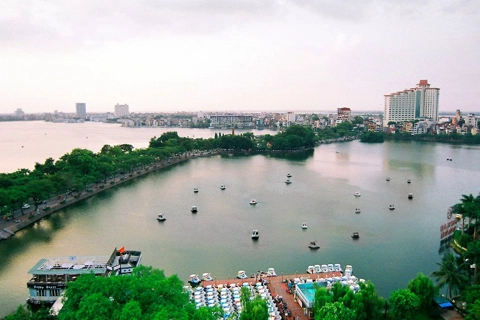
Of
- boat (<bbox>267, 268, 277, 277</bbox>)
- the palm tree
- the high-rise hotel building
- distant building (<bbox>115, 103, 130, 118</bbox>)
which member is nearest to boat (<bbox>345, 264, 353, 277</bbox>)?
boat (<bbox>267, 268, 277, 277</bbox>)

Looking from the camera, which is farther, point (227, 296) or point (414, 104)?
point (414, 104)

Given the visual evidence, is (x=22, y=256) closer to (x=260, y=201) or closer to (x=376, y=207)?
(x=260, y=201)

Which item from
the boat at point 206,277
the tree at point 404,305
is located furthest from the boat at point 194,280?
the tree at point 404,305

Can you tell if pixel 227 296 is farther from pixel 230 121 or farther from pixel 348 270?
pixel 230 121

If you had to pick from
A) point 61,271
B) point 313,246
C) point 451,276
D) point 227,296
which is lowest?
point 313,246

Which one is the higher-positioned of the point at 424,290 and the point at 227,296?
the point at 424,290

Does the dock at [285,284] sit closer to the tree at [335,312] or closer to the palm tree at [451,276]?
the tree at [335,312]

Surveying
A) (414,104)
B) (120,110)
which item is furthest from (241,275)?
(120,110)
